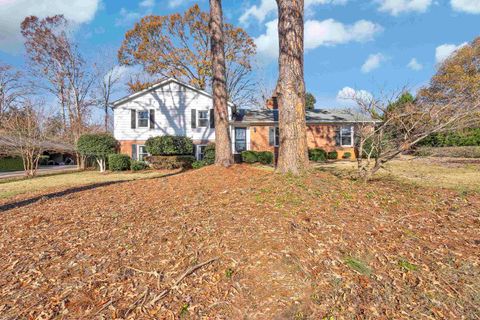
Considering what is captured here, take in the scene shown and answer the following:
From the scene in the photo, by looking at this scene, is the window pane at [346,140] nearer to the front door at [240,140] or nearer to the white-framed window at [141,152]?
the front door at [240,140]

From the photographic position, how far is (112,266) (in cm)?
289

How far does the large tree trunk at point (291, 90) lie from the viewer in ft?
17.8

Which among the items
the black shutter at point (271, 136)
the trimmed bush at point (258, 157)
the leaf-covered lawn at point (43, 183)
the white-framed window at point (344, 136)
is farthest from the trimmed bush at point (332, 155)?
the leaf-covered lawn at point (43, 183)

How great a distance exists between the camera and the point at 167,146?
17703 mm

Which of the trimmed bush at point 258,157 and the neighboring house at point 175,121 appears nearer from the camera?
the trimmed bush at point 258,157

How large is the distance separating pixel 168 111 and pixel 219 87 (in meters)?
12.4

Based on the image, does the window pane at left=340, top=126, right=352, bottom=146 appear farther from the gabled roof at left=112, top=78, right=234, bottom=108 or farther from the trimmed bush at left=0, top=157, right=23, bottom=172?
the trimmed bush at left=0, top=157, right=23, bottom=172

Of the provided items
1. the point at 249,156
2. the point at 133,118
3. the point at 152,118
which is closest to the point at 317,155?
the point at 249,156

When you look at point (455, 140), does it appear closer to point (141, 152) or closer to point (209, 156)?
point (209, 156)

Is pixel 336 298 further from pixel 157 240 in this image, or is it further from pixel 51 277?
pixel 51 277

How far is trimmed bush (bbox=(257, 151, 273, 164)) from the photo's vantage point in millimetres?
18047

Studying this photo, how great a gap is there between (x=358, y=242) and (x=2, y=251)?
4.30 meters

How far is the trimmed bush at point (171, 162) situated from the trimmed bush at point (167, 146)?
0.45 m

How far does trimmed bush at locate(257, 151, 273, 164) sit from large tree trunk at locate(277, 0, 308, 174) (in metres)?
12.5
